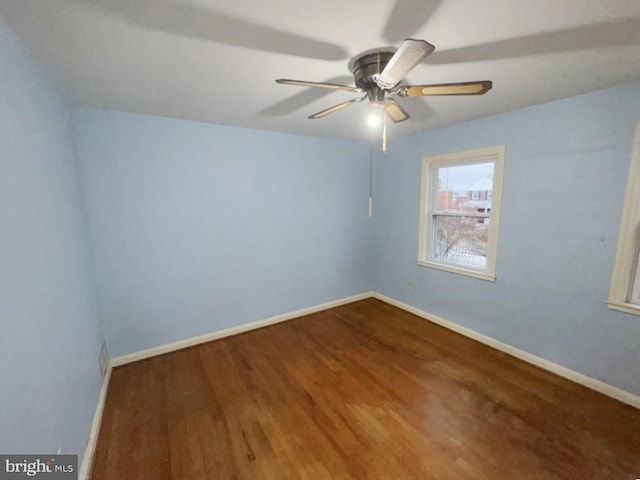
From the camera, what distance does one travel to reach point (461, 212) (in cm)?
314

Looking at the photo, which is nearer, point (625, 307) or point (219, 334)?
point (625, 307)

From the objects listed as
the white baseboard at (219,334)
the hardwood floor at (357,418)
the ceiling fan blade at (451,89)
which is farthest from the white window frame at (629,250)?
the white baseboard at (219,334)

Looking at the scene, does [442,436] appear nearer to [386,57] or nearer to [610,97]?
[386,57]

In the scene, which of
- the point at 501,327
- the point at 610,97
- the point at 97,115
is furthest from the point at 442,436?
the point at 97,115

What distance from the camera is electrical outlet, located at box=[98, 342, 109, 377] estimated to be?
221 centimetres

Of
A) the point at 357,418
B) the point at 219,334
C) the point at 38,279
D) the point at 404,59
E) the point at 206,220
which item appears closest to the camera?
the point at 404,59

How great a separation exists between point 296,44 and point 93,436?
2.75 m

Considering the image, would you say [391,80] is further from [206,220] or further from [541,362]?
[541,362]

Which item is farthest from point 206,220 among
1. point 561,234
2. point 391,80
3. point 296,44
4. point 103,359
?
point 561,234

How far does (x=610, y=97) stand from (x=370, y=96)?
1.94 meters

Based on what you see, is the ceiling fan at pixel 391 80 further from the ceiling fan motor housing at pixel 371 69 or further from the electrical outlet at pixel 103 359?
the electrical outlet at pixel 103 359

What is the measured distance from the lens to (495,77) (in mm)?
1821

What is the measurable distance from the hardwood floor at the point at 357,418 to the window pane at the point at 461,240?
39.6 inches

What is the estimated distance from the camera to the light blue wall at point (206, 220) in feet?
7.94
